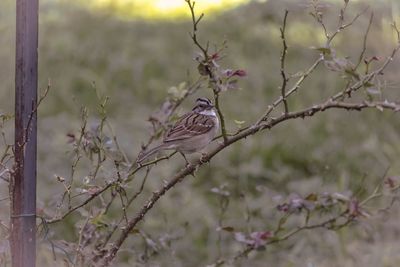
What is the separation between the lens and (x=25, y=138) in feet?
5.50

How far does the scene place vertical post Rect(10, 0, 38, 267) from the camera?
66.4 inches

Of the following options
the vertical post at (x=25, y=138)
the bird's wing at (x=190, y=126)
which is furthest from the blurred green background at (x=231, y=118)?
the vertical post at (x=25, y=138)

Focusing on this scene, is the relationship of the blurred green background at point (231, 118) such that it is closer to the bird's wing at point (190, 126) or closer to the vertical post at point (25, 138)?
the bird's wing at point (190, 126)

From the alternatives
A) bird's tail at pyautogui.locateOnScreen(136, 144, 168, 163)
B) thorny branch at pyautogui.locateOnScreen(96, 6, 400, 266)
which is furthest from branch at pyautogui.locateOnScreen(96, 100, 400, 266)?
bird's tail at pyautogui.locateOnScreen(136, 144, 168, 163)

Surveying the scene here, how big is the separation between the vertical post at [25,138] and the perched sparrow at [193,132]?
0.69m

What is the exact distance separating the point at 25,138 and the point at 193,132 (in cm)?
93

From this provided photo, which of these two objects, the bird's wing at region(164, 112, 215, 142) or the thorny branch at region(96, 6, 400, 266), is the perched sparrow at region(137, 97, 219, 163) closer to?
the bird's wing at region(164, 112, 215, 142)

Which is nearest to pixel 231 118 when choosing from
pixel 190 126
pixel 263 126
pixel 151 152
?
pixel 190 126

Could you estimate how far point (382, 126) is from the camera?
5.49 m

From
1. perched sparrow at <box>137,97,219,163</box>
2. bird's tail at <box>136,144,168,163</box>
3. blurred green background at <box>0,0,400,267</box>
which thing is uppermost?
blurred green background at <box>0,0,400,267</box>

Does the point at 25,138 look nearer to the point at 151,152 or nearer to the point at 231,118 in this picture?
the point at 151,152

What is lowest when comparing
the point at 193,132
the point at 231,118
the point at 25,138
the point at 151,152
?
the point at 25,138

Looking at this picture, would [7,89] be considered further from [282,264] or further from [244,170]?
[282,264]

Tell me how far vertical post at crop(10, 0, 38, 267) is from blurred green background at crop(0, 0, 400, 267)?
154 cm
